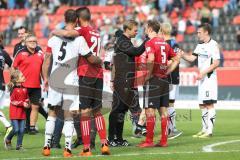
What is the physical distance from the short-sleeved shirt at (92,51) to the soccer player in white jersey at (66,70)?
19 cm

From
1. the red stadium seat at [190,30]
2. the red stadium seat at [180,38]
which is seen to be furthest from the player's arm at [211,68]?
the red stadium seat at [190,30]

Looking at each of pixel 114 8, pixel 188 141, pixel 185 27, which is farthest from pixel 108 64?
pixel 114 8

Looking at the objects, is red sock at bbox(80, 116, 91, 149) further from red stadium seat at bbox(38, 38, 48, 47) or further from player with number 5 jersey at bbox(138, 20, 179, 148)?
red stadium seat at bbox(38, 38, 48, 47)

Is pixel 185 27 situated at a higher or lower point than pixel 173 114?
higher

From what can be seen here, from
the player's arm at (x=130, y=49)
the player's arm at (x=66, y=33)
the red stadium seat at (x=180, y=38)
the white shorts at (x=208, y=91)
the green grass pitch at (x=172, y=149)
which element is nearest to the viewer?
the green grass pitch at (x=172, y=149)

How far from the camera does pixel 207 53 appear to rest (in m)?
17.0

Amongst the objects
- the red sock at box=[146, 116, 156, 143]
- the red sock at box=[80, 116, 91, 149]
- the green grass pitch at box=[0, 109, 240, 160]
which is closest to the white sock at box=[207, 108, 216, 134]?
the green grass pitch at box=[0, 109, 240, 160]

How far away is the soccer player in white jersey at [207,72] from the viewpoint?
17.0 meters

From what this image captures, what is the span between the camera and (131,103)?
1595 centimetres

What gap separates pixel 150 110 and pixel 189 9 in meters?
20.7

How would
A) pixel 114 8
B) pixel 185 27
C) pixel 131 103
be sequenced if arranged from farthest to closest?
pixel 114 8, pixel 185 27, pixel 131 103

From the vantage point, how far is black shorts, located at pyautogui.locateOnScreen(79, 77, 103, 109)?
1370 cm

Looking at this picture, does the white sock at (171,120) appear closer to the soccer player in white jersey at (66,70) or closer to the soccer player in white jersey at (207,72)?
the soccer player in white jersey at (207,72)

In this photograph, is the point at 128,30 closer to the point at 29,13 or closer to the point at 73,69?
the point at 73,69
